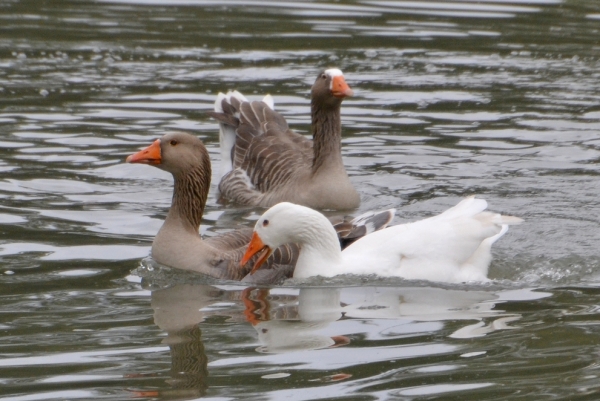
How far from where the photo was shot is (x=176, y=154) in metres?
10.2

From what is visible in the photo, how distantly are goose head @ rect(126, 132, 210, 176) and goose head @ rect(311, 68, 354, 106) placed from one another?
2.63 meters

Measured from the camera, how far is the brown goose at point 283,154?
41.1ft

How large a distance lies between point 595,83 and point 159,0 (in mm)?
10525

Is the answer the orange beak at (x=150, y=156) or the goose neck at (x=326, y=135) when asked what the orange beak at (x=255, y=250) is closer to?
the orange beak at (x=150, y=156)

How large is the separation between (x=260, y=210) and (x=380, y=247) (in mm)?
3669

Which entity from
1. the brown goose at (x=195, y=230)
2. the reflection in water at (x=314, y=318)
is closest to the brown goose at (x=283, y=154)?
the brown goose at (x=195, y=230)

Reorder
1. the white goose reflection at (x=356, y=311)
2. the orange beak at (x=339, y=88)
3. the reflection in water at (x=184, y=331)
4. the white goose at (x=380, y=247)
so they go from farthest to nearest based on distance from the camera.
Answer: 1. the orange beak at (x=339, y=88)
2. the white goose at (x=380, y=247)
3. the white goose reflection at (x=356, y=311)
4. the reflection in water at (x=184, y=331)

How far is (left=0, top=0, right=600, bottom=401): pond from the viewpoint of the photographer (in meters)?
7.07

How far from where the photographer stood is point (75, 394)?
6609 millimetres

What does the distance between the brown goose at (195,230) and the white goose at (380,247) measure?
22 centimetres

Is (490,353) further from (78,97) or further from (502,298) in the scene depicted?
(78,97)

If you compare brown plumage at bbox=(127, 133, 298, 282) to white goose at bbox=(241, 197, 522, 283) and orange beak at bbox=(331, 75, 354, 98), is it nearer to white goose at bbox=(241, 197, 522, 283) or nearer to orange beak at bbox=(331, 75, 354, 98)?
white goose at bbox=(241, 197, 522, 283)

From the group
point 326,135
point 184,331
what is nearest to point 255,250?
point 184,331

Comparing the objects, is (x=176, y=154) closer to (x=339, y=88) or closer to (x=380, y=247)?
(x=380, y=247)
